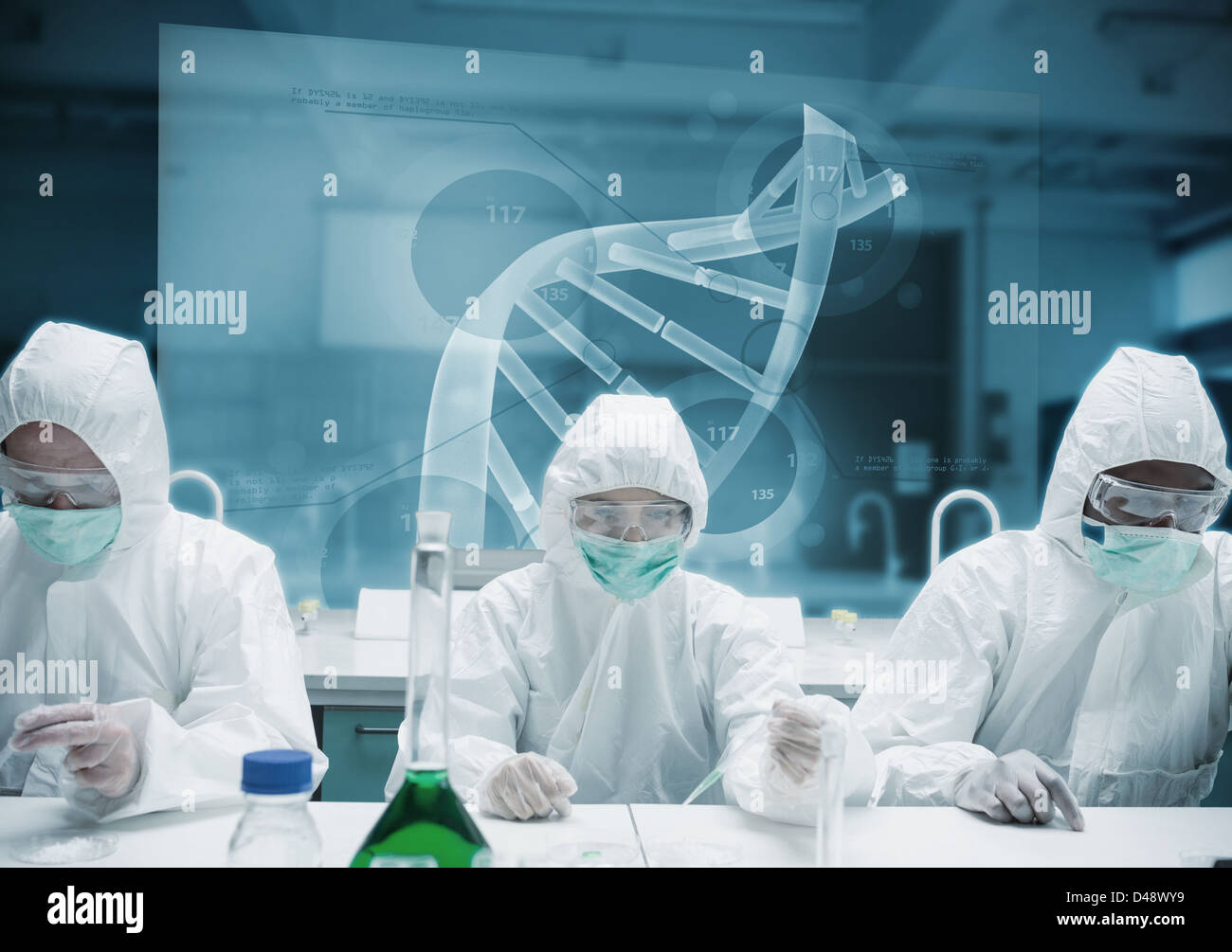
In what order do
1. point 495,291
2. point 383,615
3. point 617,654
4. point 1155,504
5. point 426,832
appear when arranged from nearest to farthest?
point 426,832
point 1155,504
point 617,654
point 383,615
point 495,291

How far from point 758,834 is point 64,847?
→ 730mm

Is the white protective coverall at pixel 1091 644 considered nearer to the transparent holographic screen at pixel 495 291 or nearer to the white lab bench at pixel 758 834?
the white lab bench at pixel 758 834

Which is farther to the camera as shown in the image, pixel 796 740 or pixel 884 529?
pixel 884 529

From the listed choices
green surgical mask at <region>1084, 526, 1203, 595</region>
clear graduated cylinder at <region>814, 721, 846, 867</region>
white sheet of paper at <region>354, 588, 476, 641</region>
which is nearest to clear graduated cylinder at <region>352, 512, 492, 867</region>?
Answer: clear graduated cylinder at <region>814, 721, 846, 867</region>

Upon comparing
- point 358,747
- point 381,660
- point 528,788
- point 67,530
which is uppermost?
point 67,530

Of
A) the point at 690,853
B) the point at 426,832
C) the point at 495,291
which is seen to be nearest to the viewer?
the point at 426,832

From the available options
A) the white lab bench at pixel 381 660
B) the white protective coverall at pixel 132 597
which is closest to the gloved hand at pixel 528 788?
the white protective coverall at pixel 132 597

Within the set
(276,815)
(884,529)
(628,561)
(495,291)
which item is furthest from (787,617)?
(276,815)

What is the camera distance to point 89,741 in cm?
84

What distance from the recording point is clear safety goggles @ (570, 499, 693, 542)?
1.40m

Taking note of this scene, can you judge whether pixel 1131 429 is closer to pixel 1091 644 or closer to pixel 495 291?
pixel 1091 644

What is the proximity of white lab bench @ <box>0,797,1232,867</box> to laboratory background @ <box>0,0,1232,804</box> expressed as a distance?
991mm

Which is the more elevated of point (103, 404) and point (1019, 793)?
point (103, 404)

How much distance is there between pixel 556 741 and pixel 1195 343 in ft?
3.82
